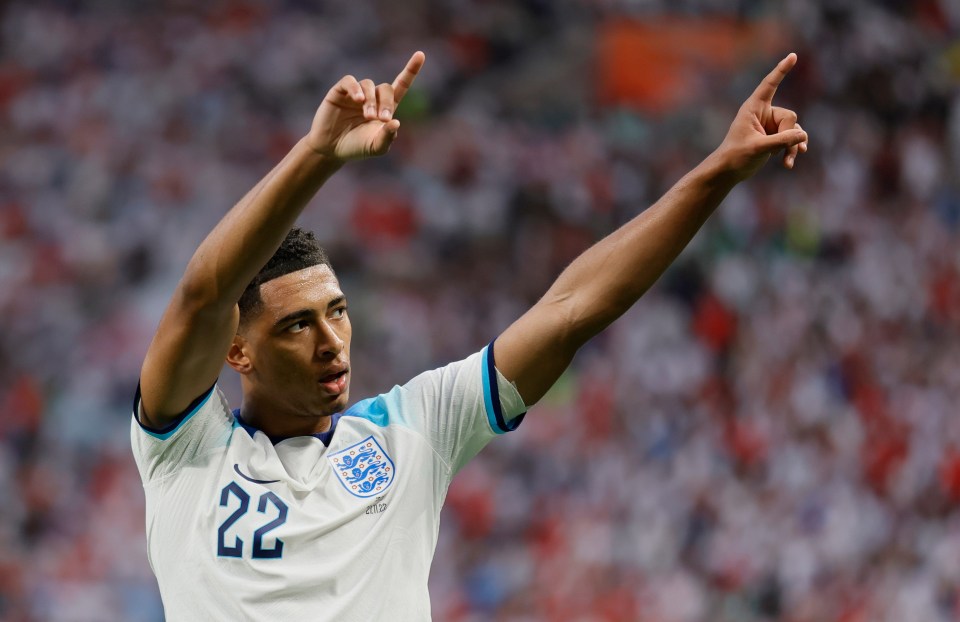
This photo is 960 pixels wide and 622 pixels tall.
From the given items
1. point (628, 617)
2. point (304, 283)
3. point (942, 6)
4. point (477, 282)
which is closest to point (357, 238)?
point (477, 282)

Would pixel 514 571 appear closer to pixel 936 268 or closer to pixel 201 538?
pixel 936 268

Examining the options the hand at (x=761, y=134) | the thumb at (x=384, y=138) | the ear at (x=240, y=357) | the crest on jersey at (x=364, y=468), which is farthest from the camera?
the ear at (x=240, y=357)

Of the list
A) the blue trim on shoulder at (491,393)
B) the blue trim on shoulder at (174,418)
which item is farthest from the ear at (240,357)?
the blue trim on shoulder at (491,393)

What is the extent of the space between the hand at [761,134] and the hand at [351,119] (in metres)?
0.87

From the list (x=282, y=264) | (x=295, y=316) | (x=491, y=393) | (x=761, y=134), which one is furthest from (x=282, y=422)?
(x=761, y=134)

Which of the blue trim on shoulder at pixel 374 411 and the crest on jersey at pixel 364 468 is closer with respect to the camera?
the crest on jersey at pixel 364 468

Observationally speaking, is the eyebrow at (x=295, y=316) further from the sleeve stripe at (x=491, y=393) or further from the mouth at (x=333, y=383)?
the sleeve stripe at (x=491, y=393)

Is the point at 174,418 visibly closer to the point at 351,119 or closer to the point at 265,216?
the point at 265,216

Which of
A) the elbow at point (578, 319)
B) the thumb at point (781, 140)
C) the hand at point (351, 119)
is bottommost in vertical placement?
the elbow at point (578, 319)

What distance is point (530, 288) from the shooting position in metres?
12.0

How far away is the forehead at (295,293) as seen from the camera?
3.17 metres

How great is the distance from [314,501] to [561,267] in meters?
9.03

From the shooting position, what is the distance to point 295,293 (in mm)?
3174

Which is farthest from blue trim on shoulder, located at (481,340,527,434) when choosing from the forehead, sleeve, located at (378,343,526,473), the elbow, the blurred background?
the blurred background
